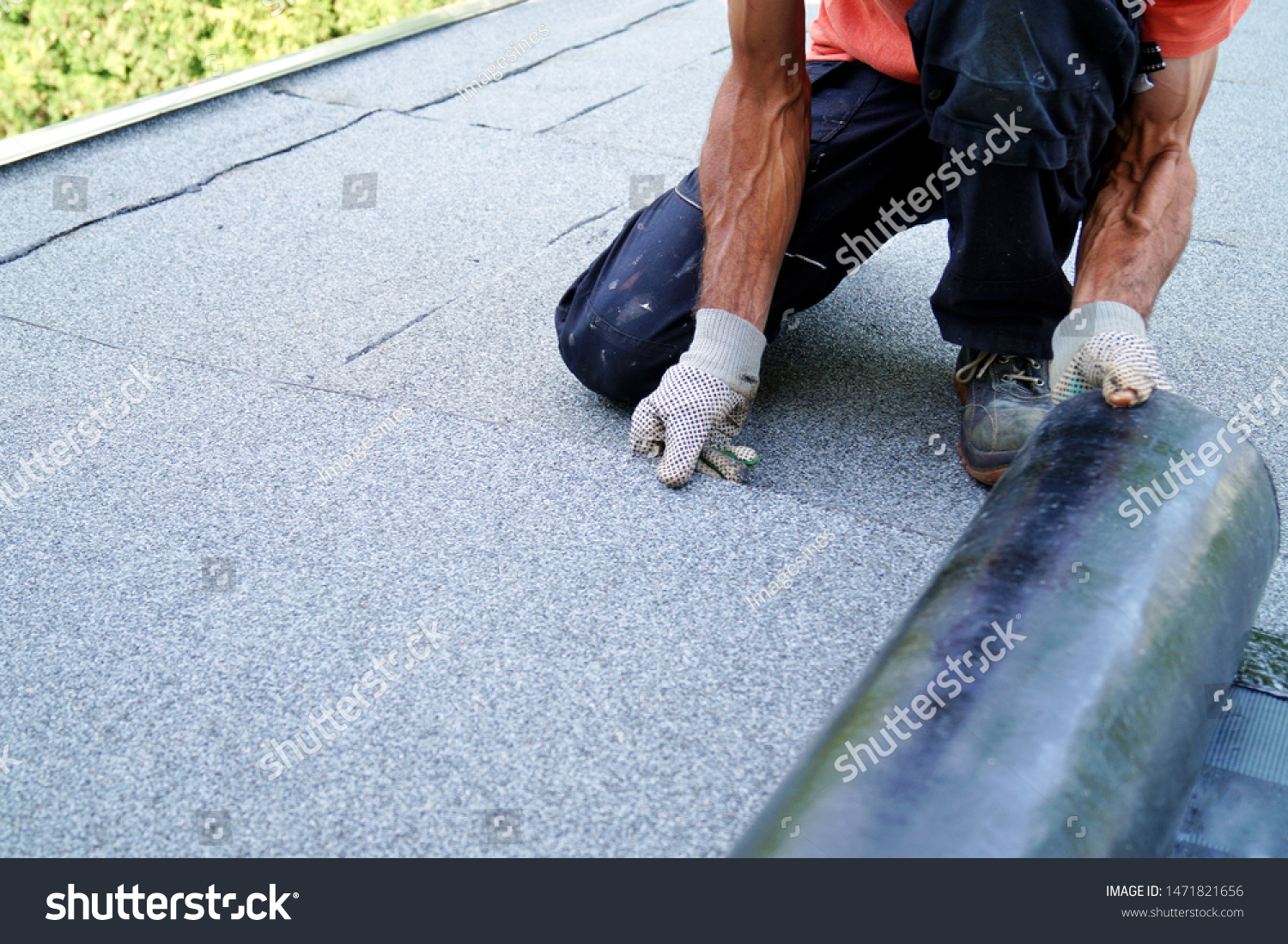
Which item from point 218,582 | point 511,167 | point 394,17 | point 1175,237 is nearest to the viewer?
point 218,582

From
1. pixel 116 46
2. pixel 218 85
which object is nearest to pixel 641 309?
pixel 218 85

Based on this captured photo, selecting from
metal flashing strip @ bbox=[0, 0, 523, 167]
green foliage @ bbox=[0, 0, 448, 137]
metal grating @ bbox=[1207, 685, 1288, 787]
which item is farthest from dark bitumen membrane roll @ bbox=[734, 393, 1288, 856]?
green foliage @ bbox=[0, 0, 448, 137]

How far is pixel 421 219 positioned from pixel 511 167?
0.39 meters

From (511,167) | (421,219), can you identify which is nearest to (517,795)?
(421,219)

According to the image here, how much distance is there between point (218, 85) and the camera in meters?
3.00

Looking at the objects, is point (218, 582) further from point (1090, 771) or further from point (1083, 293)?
point (1083, 293)

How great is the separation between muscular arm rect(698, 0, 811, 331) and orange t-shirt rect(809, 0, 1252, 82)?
17 centimetres

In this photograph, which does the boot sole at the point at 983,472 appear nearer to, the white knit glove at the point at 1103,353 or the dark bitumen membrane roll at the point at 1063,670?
the white knit glove at the point at 1103,353

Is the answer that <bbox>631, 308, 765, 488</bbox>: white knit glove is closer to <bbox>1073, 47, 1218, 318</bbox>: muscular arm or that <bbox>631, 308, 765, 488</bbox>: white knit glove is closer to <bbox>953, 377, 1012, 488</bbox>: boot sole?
<bbox>953, 377, 1012, 488</bbox>: boot sole

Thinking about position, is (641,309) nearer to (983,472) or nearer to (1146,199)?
(983,472)

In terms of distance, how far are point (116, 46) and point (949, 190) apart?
138 inches

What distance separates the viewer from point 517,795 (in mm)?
984

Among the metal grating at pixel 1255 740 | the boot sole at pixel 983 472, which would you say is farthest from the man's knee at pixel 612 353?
the metal grating at pixel 1255 740

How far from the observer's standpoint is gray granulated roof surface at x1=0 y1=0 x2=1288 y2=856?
100cm
